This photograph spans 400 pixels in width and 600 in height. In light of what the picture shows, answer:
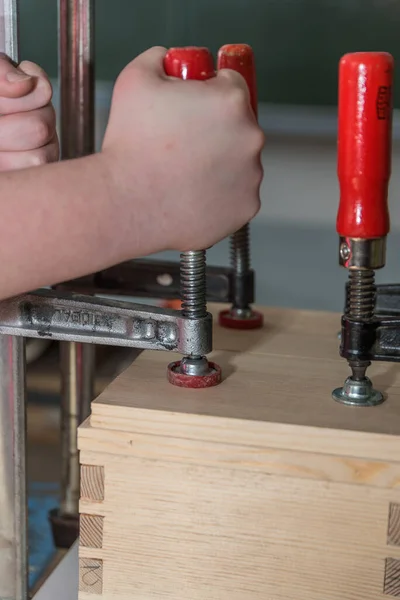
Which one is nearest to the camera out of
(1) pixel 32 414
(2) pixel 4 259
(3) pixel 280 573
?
(2) pixel 4 259

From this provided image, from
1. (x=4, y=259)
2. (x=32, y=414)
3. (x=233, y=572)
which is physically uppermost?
(x=4, y=259)

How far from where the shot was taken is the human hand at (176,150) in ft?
1.76

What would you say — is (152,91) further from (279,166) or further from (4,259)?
(279,166)

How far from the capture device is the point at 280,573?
636 millimetres

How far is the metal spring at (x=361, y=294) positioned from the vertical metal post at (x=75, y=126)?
0.49 m

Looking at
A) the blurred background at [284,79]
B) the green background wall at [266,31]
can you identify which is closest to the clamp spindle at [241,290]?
the blurred background at [284,79]

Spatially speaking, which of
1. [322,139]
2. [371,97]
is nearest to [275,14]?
[322,139]

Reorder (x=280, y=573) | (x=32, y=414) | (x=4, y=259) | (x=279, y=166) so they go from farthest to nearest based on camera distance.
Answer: (x=279, y=166)
(x=32, y=414)
(x=280, y=573)
(x=4, y=259)

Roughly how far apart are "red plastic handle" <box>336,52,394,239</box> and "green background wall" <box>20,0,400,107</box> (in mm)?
1172

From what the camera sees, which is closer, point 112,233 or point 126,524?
point 112,233

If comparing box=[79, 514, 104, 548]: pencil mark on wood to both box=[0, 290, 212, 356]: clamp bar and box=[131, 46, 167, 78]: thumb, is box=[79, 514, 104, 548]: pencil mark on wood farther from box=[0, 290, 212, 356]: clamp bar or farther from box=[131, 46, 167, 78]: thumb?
box=[131, 46, 167, 78]: thumb

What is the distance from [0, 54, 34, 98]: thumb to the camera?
24.2 inches

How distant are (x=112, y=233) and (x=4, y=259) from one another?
0.23ft

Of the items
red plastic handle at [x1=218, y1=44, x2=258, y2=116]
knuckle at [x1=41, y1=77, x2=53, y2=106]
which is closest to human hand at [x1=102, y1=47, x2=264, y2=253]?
knuckle at [x1=41, y1=77, x2=53, y2=106]
